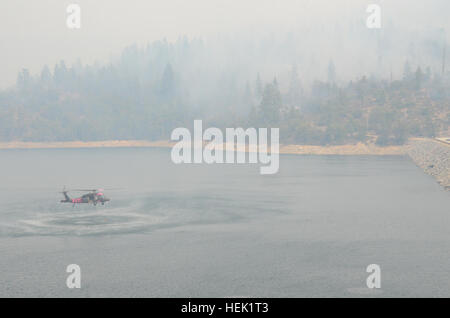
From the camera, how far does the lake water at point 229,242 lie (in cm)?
6044

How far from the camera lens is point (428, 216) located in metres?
99.0

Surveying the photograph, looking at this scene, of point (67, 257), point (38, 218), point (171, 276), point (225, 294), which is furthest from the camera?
point (38, 218)

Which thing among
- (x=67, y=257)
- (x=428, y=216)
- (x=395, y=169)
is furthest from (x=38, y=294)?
(x=395, y=169)

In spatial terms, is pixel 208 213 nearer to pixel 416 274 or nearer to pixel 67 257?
pixel 67 257

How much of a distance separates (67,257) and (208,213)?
1521 inches

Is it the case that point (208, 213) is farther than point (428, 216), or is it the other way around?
point (208, 213)

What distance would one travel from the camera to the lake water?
60.4 m

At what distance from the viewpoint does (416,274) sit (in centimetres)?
6359

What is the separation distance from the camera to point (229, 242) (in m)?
80.1

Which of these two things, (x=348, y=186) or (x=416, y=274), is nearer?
(x=416, y=274)
